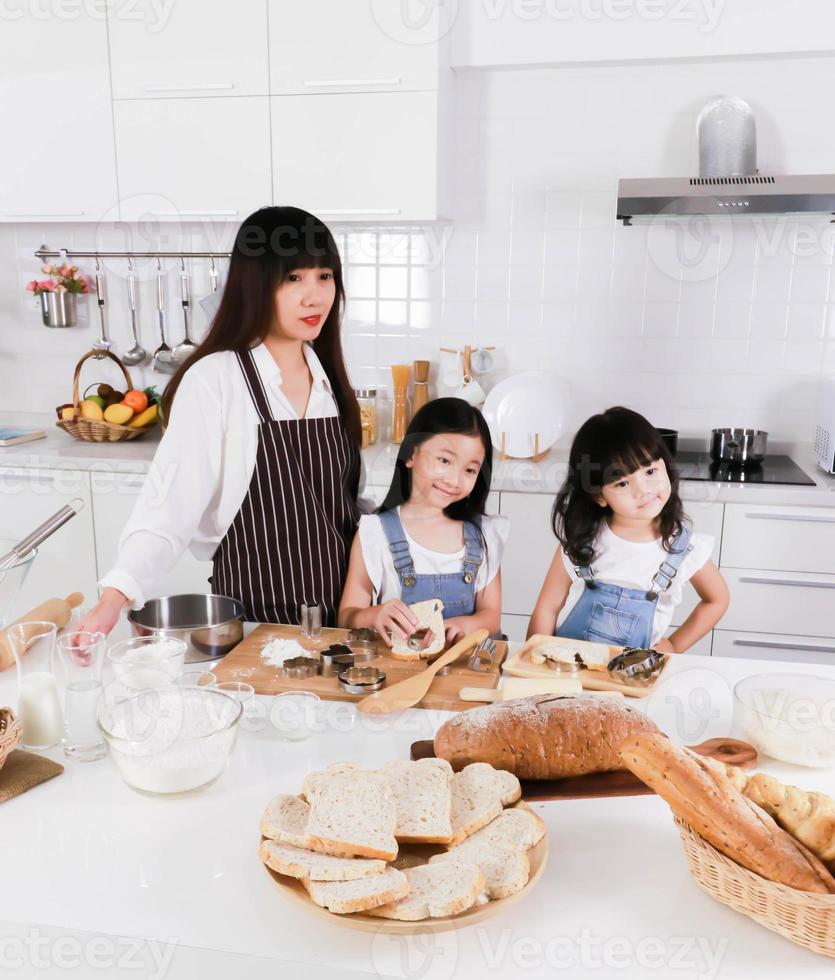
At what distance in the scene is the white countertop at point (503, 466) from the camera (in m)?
2.50

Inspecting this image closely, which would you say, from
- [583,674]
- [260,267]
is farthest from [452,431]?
[583,674]

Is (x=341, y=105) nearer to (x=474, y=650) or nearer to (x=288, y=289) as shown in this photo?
(x=288, y=289)

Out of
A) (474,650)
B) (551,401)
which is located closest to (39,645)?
(474,650)

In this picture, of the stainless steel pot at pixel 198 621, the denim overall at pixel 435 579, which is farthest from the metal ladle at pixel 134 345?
the stainless steel pot at pixel 198 621

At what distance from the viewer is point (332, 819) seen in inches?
34.2

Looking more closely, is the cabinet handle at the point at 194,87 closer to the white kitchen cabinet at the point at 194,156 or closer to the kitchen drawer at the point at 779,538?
the white kitchen cabinet at the point at 194,156

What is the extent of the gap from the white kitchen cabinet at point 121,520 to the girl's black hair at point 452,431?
1.23 meters

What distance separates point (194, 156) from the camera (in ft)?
9.16

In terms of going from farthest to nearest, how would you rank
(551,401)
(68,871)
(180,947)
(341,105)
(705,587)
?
(551,401) < (341,105) < (705,587) < (68,871) < (180,947)

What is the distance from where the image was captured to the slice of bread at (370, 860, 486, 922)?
0.77 m

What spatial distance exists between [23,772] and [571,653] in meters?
0.78

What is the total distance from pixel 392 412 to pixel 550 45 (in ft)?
4.21

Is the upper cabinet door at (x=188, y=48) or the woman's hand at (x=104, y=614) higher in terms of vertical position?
→ the upper cabinet door at (x=188, y=48)

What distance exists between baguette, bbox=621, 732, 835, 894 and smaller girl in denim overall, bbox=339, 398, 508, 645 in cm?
85
